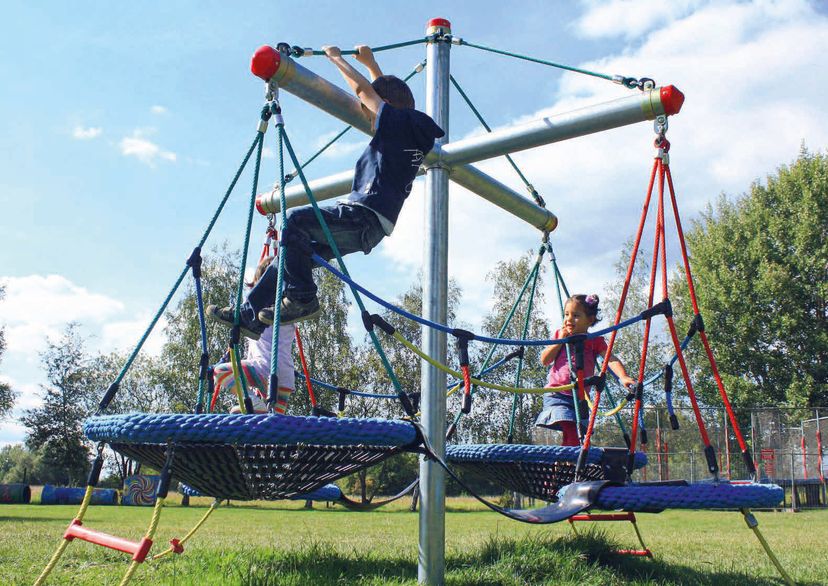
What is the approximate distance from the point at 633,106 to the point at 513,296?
20.8 meters

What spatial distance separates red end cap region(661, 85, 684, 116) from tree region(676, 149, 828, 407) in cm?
2160

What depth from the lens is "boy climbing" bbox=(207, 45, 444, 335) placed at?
10.0 ft

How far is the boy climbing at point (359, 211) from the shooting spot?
3.05 metres

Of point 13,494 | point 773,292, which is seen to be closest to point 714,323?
point 773,292

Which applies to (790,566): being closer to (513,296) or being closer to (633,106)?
(633,106)

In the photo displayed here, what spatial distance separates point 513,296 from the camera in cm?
2397

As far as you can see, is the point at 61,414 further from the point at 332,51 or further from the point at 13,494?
the point at 332,51

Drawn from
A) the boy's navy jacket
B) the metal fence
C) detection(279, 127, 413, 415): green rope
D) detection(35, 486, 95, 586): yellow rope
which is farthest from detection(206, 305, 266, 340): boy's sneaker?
the metal fence

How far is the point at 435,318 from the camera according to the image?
3.63m

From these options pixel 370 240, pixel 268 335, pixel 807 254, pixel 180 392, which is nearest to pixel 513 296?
pixel 807 254

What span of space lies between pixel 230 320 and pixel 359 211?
0.77m

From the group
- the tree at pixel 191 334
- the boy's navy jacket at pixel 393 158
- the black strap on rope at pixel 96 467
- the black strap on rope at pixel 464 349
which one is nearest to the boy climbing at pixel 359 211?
the boy's navy jacket at pixel 393 158

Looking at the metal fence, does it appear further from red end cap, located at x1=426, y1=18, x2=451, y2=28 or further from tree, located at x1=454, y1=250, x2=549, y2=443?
red end cap, located at x1=426, y1=18, x2=451, y2=28

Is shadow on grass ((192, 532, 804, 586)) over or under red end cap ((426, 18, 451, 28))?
under
